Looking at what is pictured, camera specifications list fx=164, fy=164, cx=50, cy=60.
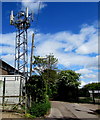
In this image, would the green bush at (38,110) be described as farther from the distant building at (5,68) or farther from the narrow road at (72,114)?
the distant building at (5,68)

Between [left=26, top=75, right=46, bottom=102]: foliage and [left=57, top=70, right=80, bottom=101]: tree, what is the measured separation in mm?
18586

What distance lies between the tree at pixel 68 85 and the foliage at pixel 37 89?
61.0 ft

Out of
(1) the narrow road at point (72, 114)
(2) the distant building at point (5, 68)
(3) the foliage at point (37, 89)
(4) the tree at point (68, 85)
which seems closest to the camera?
(1) the narrow road at point (72, 114)

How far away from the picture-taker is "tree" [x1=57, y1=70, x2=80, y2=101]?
97.3 ft

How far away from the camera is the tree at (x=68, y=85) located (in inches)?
1168

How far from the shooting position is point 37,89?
1130cm

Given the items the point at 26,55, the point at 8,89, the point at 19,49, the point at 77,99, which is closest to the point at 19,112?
the point at 8,89

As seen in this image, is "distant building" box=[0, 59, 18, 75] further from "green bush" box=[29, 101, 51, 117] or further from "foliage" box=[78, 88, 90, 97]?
"foliage" box=[78, 88, 90, 97]

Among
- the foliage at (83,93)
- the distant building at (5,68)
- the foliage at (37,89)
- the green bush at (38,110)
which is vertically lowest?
the foliage at (83,93)

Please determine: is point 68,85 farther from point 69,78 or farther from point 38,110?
point 38,110

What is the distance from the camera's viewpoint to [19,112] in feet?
33.8

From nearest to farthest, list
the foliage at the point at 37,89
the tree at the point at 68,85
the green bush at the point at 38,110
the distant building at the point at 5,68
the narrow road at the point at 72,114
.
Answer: the green bush at the point at 38,110
the narrow road at the point at 72,114
the foliage at the point at 37,89
the distant building at the point at 5,68
the tree at the point at 68,85

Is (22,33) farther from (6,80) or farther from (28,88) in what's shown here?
(28,88)

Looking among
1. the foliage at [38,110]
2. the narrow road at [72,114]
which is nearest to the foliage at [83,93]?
the narrow road at [72,114]
